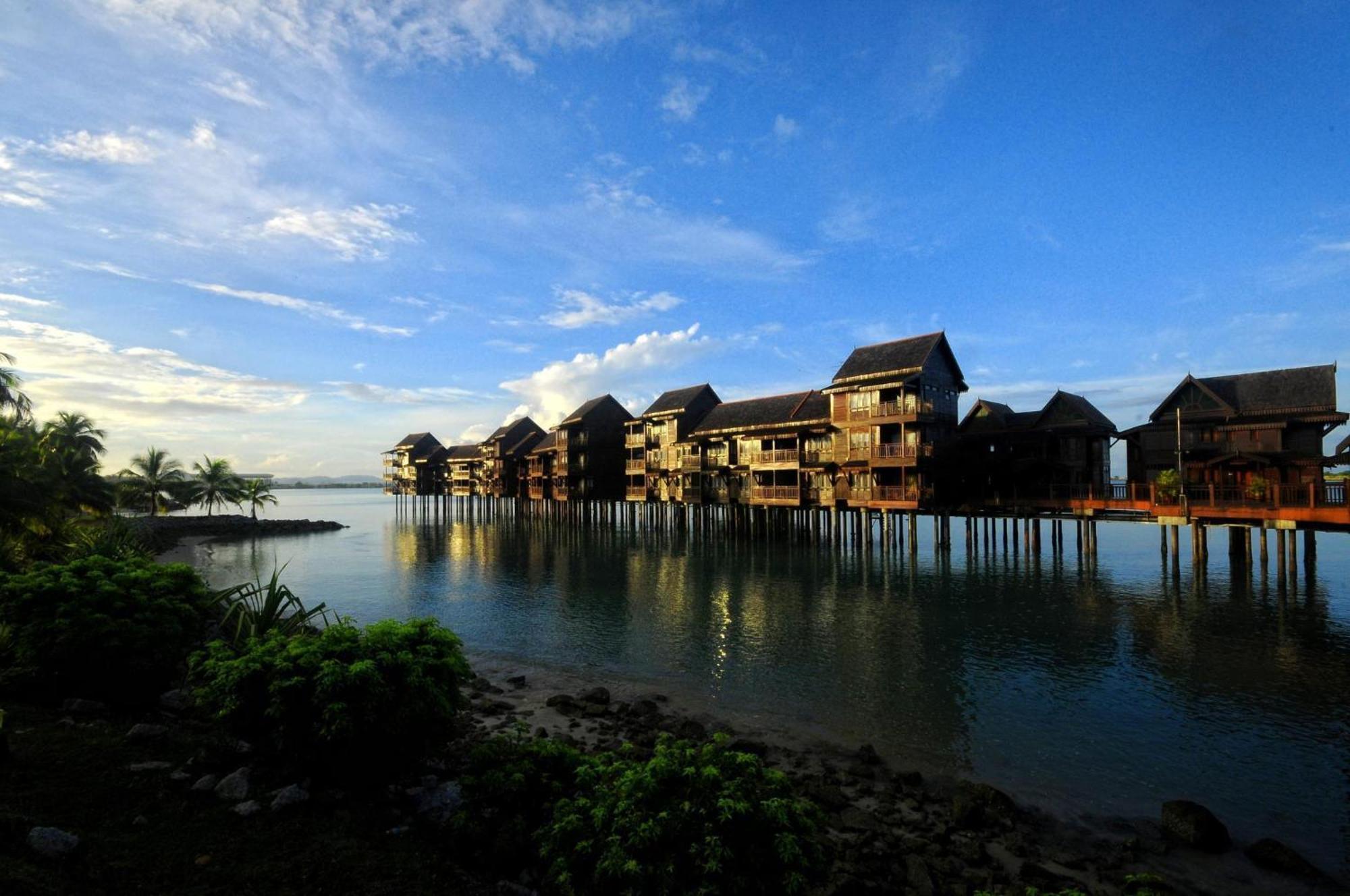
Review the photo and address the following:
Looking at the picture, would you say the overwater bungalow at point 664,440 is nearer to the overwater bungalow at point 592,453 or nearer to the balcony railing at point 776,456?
the overwater bungalow at point 592,453

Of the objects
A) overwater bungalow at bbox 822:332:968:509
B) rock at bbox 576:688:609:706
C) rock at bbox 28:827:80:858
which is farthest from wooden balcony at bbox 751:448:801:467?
rock at bbox 28:827:80:858

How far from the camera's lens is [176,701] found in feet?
42.2

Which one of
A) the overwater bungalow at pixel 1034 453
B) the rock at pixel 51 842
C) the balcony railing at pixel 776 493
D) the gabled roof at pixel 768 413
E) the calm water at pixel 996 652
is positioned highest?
the gabled roof at pixel 768 413

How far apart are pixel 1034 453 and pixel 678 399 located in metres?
32.4

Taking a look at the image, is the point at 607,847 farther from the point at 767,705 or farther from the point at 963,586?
the point at 963,586

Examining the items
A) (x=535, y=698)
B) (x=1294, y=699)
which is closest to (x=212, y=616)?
(x=535, y=698)

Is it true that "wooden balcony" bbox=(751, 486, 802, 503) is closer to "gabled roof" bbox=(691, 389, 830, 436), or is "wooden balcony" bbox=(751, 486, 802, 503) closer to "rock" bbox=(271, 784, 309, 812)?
"gabled roof" bbox=(691, 389, 830, 436)

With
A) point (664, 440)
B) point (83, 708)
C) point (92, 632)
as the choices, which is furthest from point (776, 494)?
point (83, 708)

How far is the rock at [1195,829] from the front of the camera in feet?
37.2

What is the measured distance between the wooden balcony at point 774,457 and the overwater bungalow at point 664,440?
8819 millimetres

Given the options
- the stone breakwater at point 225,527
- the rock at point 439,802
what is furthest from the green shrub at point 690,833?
the stone breakwater at point 225,527

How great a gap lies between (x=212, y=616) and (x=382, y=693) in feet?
51.1

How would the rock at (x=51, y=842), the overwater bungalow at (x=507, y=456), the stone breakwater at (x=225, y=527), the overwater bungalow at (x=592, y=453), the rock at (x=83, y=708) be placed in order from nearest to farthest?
1. the rock at (x=51, y=842)
2. the rock at (x=83, y=708)
3. the stone breakwater at (x=225, y=527)
4. the overwater bungalow at (x=592, y=453)
5. the overwater bungalow at (x=507, y=456)

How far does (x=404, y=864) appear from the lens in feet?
25.9
